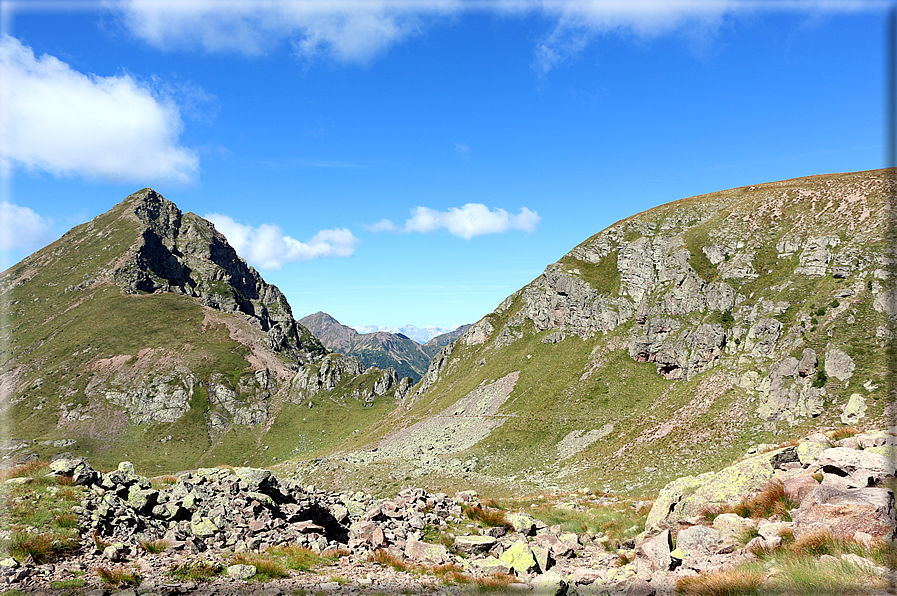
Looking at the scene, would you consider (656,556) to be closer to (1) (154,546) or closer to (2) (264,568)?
(2) (264,568)

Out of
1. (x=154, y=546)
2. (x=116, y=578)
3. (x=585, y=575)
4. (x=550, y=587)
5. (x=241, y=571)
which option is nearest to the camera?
(x=116, y=578)

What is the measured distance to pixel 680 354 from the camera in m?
73.8

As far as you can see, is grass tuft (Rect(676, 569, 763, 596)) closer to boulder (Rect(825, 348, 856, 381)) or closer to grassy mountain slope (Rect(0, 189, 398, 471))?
boulder (Rect(825, 348, 856, 381))

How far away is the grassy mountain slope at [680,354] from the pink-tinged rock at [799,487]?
1294 inches

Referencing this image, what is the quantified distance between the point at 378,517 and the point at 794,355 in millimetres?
59676

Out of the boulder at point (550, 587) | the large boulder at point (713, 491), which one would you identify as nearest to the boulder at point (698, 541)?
the large boulder at point (713, 491)

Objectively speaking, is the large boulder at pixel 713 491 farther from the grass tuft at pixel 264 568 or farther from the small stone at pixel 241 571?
the small stone at pixel 241 571

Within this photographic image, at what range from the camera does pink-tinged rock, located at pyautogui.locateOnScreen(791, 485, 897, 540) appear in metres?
10.7

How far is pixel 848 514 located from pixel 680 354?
70101mm

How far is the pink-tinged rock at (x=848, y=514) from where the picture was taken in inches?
421

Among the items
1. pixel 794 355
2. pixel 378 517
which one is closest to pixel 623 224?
pixel 794 355

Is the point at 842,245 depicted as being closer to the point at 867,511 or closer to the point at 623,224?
the point at 623,224

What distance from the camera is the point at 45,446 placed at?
137 meters

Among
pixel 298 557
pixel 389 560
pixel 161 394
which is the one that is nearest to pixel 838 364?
pixel 389 560
